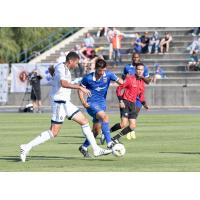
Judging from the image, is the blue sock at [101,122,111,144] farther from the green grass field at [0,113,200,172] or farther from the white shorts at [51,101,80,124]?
the white shorts at [51,101,80,124]

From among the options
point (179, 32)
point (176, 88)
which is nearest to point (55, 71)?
point (176, 88)

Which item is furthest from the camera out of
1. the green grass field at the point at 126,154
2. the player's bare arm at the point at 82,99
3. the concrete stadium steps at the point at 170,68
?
the concrete stadium steps at the point at 170,68

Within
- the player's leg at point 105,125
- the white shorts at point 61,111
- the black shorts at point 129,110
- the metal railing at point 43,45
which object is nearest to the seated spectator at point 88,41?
the metal railing at point 43,45

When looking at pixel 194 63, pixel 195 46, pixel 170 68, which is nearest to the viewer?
pixel 194 63

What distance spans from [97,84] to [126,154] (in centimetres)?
159

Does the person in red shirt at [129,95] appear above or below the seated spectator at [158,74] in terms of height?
above

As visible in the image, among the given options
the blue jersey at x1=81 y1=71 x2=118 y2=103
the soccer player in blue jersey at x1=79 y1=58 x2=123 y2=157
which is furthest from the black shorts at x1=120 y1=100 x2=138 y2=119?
the blue jersey at x1=81 y1=71 x2=118 y2=103

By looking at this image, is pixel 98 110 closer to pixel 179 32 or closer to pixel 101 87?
pixel 101 87

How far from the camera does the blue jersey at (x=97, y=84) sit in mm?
19438

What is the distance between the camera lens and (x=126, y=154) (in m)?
19.4

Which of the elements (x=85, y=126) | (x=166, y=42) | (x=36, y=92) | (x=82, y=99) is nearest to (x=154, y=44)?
(x=166, y=42)

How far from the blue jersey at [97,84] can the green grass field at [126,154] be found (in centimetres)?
126

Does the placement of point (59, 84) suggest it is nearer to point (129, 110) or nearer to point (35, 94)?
point (129, 110)

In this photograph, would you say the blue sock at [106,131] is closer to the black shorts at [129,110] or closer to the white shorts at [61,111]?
the white shorts at [61,111]
